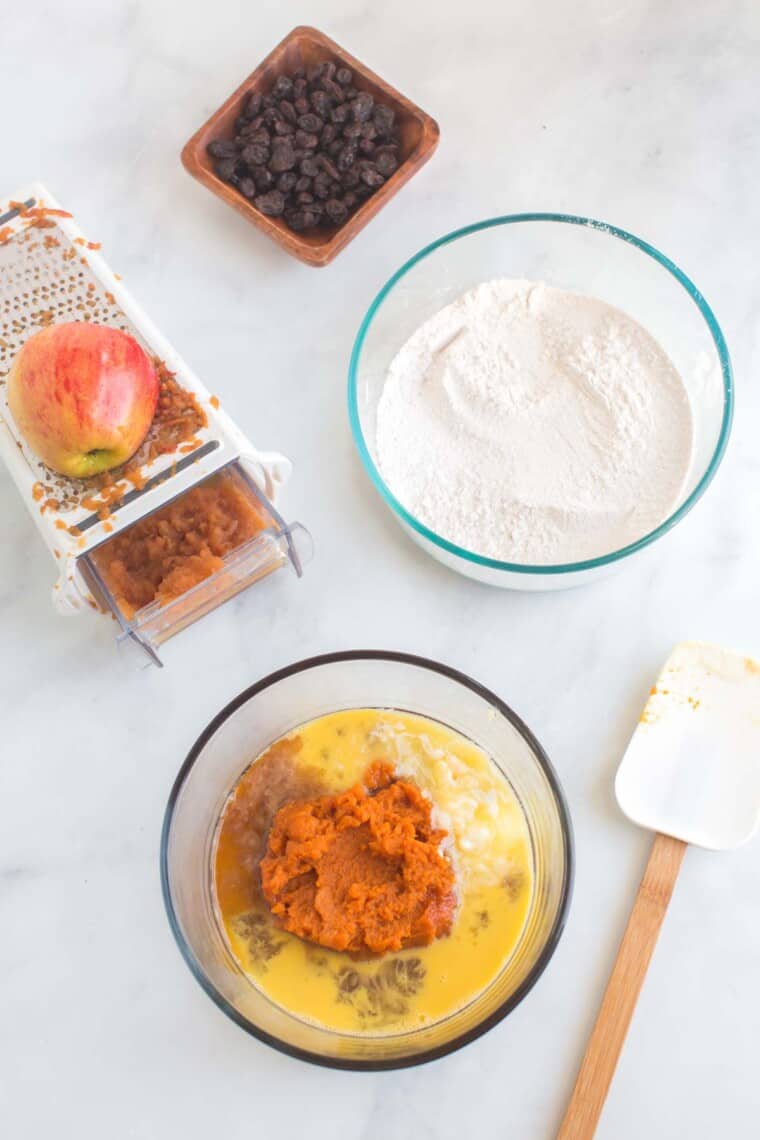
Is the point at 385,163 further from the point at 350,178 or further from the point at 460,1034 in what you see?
the point at 460,1034

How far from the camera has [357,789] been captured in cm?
133

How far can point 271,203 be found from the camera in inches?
59.7

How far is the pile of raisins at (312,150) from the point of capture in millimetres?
1517

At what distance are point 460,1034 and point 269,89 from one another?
126cm

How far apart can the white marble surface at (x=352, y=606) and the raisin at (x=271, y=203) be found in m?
0.08

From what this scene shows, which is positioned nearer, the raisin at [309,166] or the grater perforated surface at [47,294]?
the grater perforated surface at [47,294]

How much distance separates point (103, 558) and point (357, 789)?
43 cm

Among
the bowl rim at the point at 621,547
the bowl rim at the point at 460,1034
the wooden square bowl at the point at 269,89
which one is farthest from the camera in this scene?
the wooden square bowl at the point at 269,89

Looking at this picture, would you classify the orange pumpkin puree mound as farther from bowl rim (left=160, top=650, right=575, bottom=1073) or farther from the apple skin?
the apple skin

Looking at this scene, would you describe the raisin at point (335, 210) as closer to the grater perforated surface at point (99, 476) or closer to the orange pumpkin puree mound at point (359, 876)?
the grater perforated surface at point (99, 476)

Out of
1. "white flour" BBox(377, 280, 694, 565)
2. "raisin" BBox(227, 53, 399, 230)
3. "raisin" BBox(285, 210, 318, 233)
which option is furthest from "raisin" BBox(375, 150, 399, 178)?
"white flour" BBox(377, 280, 694, 565)

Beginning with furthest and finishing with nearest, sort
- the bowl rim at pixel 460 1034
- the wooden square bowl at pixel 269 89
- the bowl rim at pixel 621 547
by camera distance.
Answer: the wooden square bowl at pixel 269 89, the bowl rim at pixel 621 547, the bowl rim at pixel 460 1034

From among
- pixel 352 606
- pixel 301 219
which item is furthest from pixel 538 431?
pixel 301 219

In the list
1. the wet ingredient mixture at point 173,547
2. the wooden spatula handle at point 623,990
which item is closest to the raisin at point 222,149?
the wet ingredient mixture at point 173,547
